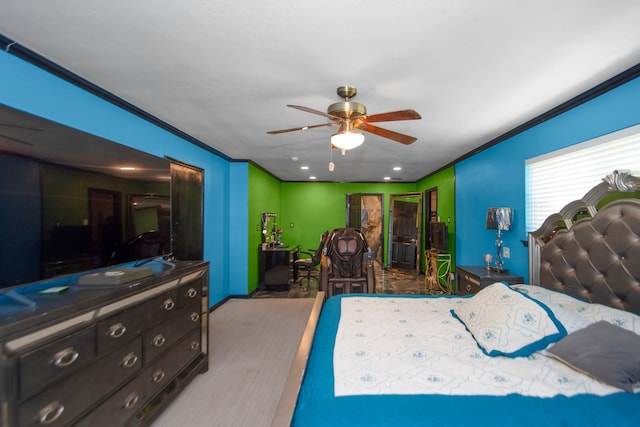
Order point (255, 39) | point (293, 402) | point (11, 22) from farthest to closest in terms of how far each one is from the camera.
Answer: point (255, 39), point (11, 22), point (293, 402)

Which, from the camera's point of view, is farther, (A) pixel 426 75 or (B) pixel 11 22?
(A) pixel 426 75

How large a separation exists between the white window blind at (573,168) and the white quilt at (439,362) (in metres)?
0.98

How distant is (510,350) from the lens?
146 cm

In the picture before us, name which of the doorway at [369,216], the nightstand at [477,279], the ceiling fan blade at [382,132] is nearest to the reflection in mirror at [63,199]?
the ceiling fan blade at [382,132]

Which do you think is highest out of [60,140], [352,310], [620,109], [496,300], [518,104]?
[518,104]

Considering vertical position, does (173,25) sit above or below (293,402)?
above

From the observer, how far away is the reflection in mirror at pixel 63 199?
139 cm

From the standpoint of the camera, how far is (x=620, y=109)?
77.7 inches

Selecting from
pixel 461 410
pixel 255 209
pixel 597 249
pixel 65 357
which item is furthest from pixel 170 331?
pixel 255 209

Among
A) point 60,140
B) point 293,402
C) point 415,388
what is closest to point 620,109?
point 415,388

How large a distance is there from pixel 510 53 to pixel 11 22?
2.85 metres

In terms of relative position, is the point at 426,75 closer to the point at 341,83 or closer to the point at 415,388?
the point at 341,83

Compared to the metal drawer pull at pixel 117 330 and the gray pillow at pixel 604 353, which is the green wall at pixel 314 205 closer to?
the metal drawer pull at pixel 117 330

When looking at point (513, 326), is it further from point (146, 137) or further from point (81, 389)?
point (146, 137)
